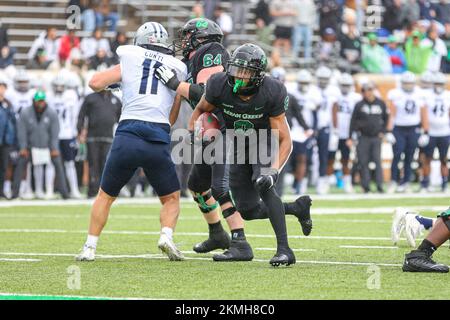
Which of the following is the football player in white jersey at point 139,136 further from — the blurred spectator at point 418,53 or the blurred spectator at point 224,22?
the blurred spectator at point 418,53

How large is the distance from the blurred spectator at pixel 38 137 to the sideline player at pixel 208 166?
8.60 metres

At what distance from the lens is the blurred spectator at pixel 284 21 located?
24.6 m

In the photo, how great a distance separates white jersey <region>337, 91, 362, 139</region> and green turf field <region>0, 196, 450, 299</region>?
21.0ft

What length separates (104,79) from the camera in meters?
9.05

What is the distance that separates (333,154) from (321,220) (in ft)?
23.8

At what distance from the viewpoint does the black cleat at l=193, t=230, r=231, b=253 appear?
9758 millimetres

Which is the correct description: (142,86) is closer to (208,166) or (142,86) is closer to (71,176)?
(208,166)

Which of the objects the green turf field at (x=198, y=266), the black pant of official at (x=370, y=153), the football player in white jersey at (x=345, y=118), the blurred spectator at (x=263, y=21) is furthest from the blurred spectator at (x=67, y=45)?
the green turf field at (x=198, y=266)

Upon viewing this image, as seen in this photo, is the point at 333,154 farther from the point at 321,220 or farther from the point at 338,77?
the point at 321,220

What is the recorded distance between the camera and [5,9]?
24.2m

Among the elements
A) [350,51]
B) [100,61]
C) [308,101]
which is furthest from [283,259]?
[350,51]

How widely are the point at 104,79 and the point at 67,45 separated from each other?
13.3m

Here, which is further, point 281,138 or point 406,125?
point 406,125

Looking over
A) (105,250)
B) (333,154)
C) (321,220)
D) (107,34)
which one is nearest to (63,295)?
(105,250)
